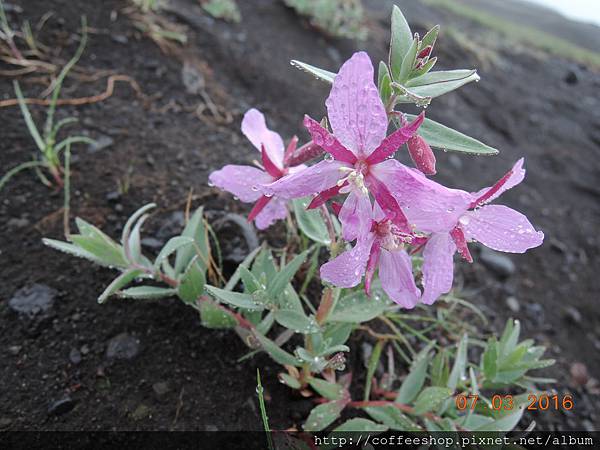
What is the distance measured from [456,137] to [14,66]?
2.51 metres

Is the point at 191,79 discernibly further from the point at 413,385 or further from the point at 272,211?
the point at 413,385

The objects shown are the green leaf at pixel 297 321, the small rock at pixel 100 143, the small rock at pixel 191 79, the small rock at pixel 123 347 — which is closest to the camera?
the green leaf at pixel 297 321

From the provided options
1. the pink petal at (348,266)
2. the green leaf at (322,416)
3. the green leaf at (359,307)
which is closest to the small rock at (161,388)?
the green leaf at (322,416)

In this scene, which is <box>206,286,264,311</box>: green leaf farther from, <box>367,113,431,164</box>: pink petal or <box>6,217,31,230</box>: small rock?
<box>6,217,31,230</box>: small rock

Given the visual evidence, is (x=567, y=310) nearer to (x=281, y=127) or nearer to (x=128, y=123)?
(x=281, y=127)

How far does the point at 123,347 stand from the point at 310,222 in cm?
83

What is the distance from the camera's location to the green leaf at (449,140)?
1120 millimetres

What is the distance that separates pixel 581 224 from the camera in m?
4.18

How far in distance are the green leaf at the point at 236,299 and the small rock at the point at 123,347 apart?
54 centimetres

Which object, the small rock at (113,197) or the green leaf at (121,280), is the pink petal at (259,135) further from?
the small rock at (113,197)

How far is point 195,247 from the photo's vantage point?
168 cm

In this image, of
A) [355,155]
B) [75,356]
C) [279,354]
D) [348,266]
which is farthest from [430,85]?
[75,356]

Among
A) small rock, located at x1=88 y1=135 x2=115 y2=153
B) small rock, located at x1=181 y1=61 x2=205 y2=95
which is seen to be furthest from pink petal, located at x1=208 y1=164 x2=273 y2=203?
small rock, located at x1=181 y1=61 x2=205 y2=95

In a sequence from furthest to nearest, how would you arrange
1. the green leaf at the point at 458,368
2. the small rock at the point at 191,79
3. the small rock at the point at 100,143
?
the small rock at the point at 191,79 < the small rock at the point at 100,143 < the green leaf at the point at 458,368
